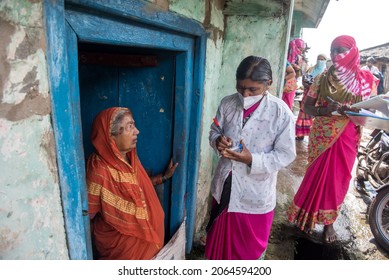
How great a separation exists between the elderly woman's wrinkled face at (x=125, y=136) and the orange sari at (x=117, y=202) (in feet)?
0.19

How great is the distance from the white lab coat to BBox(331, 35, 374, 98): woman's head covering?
4.06ft

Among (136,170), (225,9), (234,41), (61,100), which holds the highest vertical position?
(225,9)

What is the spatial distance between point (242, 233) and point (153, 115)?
3.59 feet

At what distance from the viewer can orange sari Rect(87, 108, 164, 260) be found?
5.48ft

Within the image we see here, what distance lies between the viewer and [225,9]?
2.53 metres

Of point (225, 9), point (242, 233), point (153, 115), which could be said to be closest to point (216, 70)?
point (225, 9)

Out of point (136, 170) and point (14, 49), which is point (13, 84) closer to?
point (14, 49)

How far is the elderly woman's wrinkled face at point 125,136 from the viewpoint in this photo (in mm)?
1699

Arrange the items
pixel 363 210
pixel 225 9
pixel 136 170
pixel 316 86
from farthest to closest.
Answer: pixel 363 210 → pixel 316 86 → pixel 225 9 → pixel 136 170

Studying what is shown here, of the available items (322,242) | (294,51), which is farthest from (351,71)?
(294,51)

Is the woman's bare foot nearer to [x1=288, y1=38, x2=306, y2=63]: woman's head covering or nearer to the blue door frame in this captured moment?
the blue door frame

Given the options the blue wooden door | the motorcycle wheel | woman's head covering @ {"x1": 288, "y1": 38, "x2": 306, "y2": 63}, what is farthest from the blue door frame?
woman's head covering @ {"x1": 288, "y1": 38, "x2": 306, "y2": 63}

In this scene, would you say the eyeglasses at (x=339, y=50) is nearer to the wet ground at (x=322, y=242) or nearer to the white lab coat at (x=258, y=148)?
the white lab coat at (x=258, y=148)

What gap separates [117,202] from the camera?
1.72 metres
